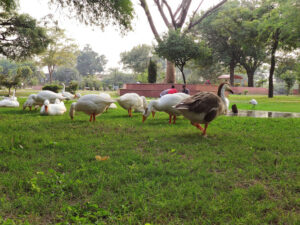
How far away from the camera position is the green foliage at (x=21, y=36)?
21312mm

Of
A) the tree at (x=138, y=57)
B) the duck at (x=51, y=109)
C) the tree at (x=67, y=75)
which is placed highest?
the tree at (x=138, y=57)

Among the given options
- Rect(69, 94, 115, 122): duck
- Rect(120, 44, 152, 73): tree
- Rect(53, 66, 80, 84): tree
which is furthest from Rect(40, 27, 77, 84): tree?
Rect(69, 94, 115, 122): duck

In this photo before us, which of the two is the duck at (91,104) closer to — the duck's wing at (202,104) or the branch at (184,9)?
the duck's wing at (202,104)

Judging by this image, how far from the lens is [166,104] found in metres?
6.73

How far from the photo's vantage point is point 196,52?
27.8 meters

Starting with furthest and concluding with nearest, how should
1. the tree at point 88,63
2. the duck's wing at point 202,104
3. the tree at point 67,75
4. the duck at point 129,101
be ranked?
the tree at point 88,63 < the tree at point 67,75 < the duck at point 129,101 < the duck's wing at point 202,104

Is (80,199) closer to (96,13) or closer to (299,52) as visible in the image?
(96,13)

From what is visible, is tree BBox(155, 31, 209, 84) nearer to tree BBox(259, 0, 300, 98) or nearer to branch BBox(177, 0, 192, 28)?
branch BBox(177, 0, 192, 28)

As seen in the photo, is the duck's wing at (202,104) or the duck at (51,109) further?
the duck at (51,109)

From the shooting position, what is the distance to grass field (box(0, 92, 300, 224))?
2.15 meters

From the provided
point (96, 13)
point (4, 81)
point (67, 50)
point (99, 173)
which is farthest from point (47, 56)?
point (99, 173)

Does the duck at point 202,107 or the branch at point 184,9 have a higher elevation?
the branch at point 184,9

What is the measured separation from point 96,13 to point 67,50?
4689cm

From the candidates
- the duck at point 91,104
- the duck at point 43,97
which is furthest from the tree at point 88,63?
the duck at point 91,104
